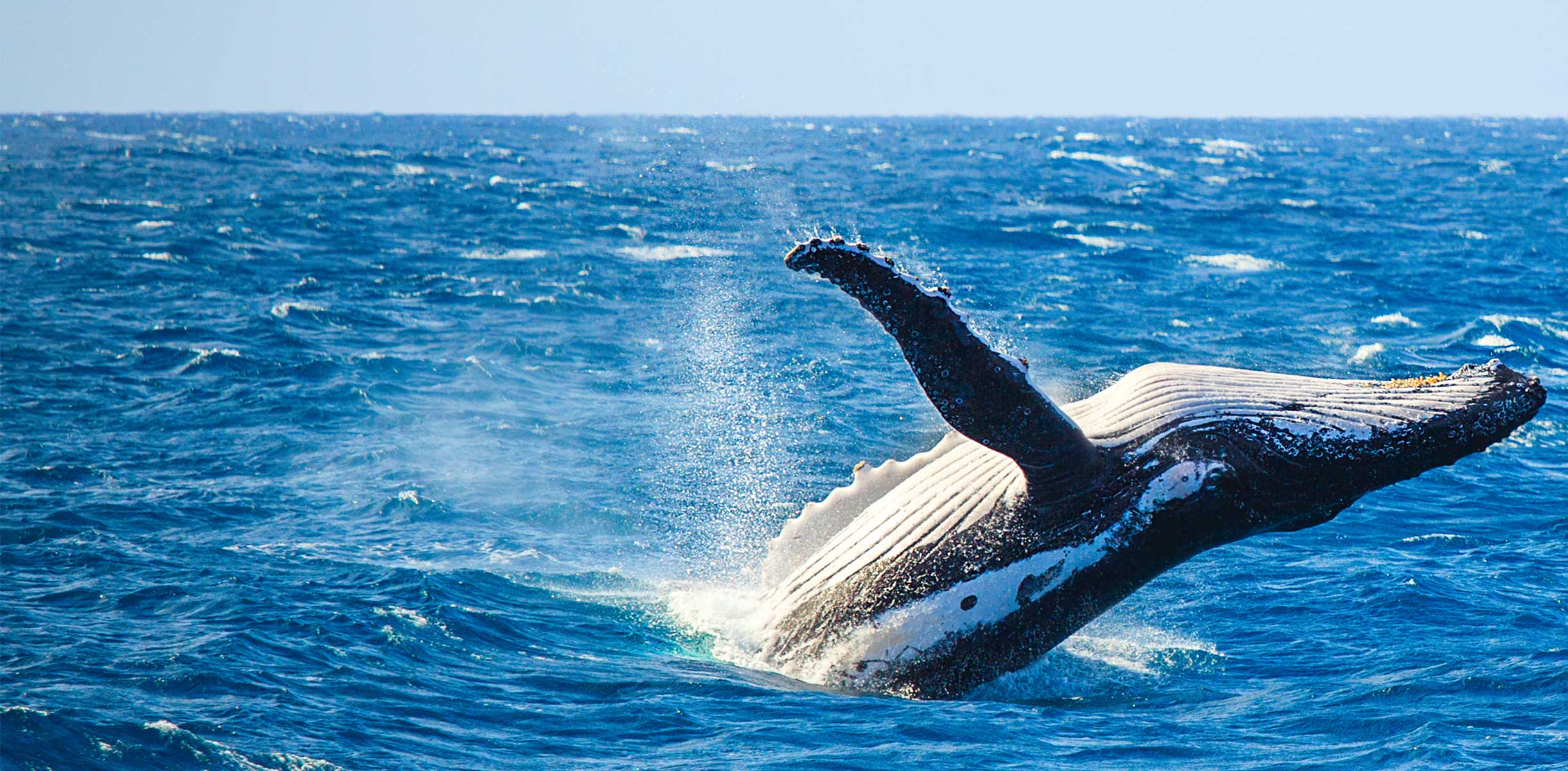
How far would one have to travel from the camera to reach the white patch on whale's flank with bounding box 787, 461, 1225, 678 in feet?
28.3

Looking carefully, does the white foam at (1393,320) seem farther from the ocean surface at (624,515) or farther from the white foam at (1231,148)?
the white foam at (1231,148)

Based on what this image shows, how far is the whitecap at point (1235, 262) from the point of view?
34.0 metres

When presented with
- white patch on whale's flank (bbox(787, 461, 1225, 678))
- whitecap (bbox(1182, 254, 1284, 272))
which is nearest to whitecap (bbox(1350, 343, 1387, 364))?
A: whitecap (bbox(1182, 254, 1284, 272))

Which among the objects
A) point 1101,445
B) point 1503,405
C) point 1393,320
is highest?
point 1503,405

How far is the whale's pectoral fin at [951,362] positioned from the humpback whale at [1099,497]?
0.09 ft

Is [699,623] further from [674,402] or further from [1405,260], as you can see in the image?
[1405,260]

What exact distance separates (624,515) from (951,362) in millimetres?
6463

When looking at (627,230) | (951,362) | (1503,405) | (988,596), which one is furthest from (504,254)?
(1503,405)

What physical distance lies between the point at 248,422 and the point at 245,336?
6.94 m

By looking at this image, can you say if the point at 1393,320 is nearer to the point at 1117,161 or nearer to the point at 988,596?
the point at 988,596

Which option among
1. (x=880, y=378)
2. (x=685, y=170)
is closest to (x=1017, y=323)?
(x=880, y=378)

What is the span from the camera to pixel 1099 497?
8672 mm

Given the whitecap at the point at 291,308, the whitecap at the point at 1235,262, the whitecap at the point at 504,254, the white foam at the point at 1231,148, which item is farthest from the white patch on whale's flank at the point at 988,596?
the white foam at the point at 1231,148

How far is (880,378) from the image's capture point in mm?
19828
